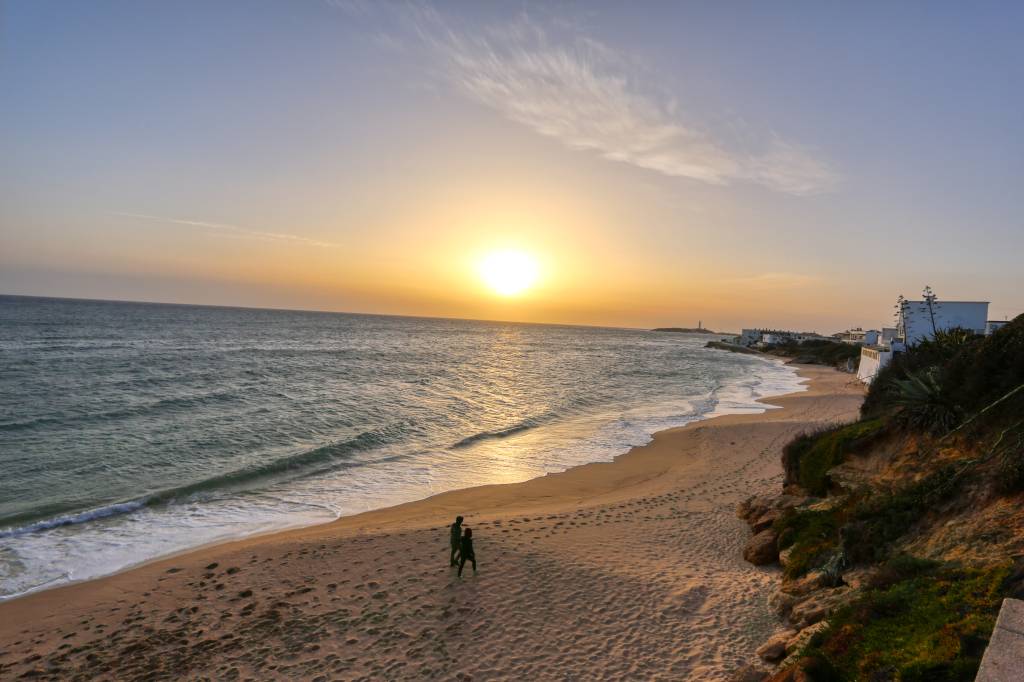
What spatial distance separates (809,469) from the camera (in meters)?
13.9

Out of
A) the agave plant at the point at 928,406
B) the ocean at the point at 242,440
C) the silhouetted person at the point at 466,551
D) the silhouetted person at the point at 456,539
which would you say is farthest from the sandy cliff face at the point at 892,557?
the ocean at the point at 242,440

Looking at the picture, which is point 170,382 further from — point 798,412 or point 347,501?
point 798,412

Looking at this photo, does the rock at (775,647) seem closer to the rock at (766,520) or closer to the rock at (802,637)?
the rock at (802,637)

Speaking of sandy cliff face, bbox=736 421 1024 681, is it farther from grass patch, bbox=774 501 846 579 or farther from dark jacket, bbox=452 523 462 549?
dark jacket, bbox=452 523 462 549

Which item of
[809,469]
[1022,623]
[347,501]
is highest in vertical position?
[1022,623]

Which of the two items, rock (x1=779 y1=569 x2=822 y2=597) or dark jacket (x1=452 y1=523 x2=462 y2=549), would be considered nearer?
rock (x1=779 y1=569 x2=822 y2=597)

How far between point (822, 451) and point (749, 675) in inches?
335

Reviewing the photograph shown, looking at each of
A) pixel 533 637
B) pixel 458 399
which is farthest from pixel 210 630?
pixel 458 399

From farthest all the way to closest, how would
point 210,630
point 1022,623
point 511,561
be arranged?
1. point 511,561
2. point 210,630
3. point 1022,623

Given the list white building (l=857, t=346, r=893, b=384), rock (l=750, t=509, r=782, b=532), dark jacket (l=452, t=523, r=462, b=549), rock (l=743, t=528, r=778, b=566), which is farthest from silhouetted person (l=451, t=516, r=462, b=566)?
white building (l=857, t=346, r=893, b=384)

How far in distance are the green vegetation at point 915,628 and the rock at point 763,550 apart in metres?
4.44

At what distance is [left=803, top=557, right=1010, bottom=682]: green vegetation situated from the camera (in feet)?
16.6

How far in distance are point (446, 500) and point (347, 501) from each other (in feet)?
10.8

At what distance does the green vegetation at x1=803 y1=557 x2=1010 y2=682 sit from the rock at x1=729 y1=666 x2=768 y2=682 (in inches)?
34.7
